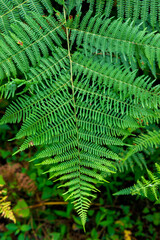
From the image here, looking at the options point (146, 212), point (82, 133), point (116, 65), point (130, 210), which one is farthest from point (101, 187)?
point (116, 65)

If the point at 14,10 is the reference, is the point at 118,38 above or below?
below

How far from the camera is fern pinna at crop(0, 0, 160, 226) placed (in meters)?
1.87

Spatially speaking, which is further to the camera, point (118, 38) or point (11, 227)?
point (11, 227)

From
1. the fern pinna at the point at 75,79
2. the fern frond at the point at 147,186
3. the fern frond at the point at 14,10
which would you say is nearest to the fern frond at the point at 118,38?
the fern pinna at the point at 75,79

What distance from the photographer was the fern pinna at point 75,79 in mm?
1869

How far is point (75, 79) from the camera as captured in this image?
208 centimetres

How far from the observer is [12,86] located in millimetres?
1973

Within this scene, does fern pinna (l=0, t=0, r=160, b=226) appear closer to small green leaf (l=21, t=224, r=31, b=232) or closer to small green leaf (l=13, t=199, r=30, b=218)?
small green leaf (l=13, t=199, r=30, b=218)

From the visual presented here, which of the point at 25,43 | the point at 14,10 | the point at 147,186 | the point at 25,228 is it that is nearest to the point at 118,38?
the point at 25,43

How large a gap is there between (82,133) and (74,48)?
97cm

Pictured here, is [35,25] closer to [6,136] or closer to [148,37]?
[148,37]

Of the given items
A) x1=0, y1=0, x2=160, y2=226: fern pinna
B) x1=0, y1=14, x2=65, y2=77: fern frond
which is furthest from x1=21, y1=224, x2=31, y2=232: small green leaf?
x1=0, y1=14, x2=65, y2=77: fern frond

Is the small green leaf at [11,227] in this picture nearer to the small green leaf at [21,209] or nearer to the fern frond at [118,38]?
the small green leaf at [21,209]

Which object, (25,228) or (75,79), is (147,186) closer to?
(75,79)
